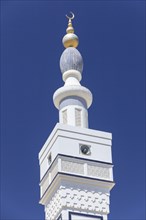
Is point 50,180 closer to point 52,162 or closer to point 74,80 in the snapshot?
point 52,162

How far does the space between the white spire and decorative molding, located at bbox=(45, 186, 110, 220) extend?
2212 mm

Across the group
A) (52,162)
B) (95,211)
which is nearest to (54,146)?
(52,162)

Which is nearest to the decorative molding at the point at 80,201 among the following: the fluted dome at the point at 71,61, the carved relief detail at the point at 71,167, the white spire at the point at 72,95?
the carved relief detail at the point at 71,167

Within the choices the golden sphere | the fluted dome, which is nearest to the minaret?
the fluted dome

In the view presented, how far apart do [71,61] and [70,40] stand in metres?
1.02

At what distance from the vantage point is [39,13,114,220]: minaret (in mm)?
23844

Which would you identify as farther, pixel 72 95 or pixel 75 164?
pixel 72 95

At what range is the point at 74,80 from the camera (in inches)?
1036

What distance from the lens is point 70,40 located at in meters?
27.4

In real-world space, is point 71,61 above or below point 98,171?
above

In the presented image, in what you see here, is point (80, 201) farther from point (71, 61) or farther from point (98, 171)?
point (71, 61)

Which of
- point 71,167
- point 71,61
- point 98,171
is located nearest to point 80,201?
point 71,167

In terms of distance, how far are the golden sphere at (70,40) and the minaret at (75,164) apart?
5.88 feet

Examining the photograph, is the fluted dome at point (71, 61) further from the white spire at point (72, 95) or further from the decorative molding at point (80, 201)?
the decorative molding at point (80, 201)
